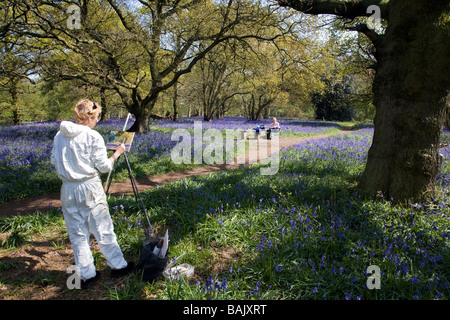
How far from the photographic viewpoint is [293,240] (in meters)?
3.73

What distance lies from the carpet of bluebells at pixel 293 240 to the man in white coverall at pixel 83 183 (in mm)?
642

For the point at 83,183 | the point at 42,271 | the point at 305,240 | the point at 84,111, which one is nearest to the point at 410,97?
the point at 305,240

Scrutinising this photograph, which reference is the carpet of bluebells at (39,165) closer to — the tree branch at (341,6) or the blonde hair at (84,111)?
the blonde hair at (84,111)

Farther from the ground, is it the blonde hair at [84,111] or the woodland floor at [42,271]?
the blonde hair at [84,111]

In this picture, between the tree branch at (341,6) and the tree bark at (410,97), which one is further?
the tree branch at (341,6)

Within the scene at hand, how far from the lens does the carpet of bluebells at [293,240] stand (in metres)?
2.80

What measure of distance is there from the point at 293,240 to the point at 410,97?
11.7ft

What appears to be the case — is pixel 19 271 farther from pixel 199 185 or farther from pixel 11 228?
pixel 199 185

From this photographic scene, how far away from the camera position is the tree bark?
4.28 m

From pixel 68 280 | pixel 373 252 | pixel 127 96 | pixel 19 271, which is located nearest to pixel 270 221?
pixel 373 252

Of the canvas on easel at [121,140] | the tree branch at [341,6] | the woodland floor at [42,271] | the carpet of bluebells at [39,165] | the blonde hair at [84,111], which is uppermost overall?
the tree branch at [341,6]

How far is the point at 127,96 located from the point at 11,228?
34.0 ft

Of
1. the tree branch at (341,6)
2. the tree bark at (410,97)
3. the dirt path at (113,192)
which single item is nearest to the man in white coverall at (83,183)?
the dirt path at (113,192)

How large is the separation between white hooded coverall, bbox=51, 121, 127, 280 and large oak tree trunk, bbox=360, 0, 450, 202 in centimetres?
517
